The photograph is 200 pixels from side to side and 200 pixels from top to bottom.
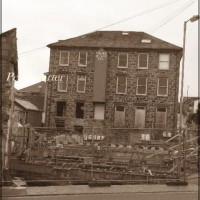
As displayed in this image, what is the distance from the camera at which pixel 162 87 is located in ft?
147

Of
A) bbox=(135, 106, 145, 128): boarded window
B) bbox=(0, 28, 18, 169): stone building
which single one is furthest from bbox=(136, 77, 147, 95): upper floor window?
bbox=(0, 28, 18, 169): stone building

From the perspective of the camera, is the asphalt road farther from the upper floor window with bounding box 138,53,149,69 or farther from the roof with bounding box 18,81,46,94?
the roof with bounding box 18,81,46,94

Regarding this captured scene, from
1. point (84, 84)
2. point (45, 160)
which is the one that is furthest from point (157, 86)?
point (45, 160)

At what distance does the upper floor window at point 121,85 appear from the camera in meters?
45.0

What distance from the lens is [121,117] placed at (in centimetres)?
4431

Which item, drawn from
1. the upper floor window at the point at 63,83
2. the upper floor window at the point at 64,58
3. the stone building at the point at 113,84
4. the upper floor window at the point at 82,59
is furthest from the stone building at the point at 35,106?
the upper floor window at the point at 82,59

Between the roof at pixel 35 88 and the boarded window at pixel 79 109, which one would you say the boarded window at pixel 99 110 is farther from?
the roof at pixel 35 88

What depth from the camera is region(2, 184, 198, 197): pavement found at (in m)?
9.64

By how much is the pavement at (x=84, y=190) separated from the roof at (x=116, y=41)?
34.1 metres

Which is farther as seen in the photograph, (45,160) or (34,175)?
(45,160)

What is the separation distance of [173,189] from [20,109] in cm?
3610

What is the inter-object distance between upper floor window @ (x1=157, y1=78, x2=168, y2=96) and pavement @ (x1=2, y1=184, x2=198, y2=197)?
33018mm

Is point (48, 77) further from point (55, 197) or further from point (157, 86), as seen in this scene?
point (55, 197)

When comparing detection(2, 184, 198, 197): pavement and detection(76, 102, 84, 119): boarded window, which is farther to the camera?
detection(76, 102, 84, 119): boarded window
